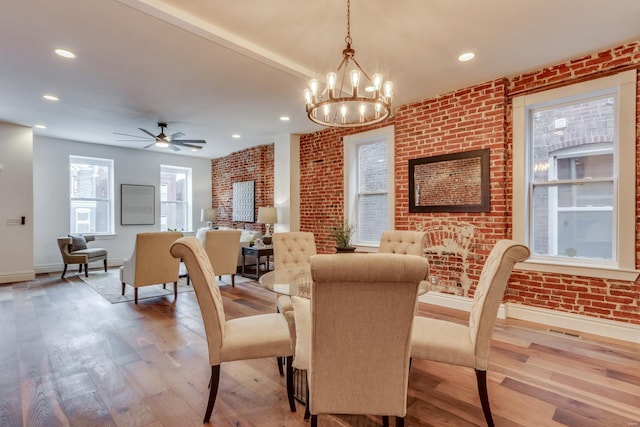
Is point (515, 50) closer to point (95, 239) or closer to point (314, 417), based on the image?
point (314, 417)

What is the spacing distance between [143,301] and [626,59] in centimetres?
589

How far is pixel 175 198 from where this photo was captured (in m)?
7.93

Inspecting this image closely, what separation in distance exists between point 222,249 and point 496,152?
3.96 meters

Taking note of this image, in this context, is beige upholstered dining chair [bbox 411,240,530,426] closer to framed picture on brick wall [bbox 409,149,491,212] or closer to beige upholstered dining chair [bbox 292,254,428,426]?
beige upholstered dining chair [bbox 292,254,428,426]

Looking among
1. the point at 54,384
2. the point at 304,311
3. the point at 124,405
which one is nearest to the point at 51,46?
the point at 54,384

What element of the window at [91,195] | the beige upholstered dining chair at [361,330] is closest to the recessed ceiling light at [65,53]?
the beige upholstered dining chair at [361,330]

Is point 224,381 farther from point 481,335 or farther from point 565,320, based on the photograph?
point 565,320

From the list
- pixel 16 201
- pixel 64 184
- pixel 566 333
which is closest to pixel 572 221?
pixel 566 333

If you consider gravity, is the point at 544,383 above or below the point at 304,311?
below

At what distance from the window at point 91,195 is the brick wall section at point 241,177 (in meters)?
2.32

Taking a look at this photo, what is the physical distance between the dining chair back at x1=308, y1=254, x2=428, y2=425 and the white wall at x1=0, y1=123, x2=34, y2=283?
635 centimetres

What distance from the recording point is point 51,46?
2.72 m

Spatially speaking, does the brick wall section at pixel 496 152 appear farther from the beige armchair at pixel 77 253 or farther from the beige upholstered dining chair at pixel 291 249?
the beige armchair at pixel 77 253

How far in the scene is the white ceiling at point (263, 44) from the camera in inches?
90.6
